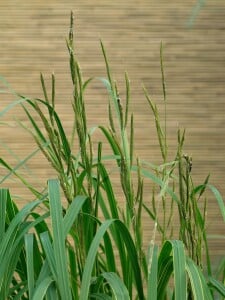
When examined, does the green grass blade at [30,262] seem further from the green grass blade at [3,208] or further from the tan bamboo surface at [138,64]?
the tan bamboo surface at [138,64]

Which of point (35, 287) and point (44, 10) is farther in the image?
point (44, 10)

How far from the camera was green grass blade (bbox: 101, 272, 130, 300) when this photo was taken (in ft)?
3.99

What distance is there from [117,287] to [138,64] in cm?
152

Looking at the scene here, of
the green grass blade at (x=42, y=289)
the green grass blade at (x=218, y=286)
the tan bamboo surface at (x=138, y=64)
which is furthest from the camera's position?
the tan bamboo surface at (x=138, y=64)

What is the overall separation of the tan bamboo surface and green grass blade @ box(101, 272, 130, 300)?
4.36 ft

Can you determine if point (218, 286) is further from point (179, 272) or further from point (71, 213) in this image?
point (71, 213)

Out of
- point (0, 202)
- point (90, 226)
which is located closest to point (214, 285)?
point (90, 226)

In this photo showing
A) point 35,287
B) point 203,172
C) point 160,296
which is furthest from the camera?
point 203,172

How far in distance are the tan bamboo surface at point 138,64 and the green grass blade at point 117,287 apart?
4.36 feet

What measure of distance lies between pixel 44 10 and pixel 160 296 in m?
1.46

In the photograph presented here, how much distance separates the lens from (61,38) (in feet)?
8.78

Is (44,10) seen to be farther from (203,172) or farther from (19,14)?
(203,172)

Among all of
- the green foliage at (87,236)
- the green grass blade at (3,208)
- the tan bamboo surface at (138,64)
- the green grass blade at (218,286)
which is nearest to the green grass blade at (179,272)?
the green foliage at (87,236)

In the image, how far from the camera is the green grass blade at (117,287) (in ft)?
3.99
